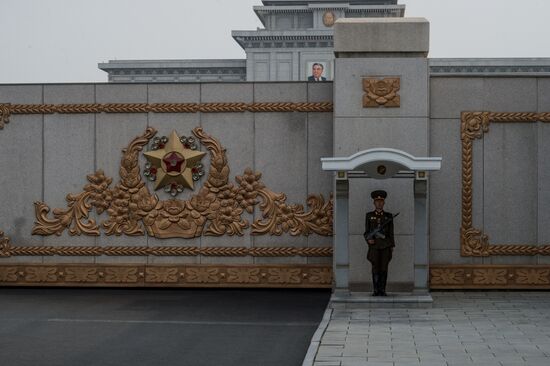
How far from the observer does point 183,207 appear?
18.9 meters

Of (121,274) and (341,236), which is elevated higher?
(341,236)

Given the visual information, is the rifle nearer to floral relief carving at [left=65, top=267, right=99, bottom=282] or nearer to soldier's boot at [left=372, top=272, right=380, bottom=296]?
soldier's boot at [left=372, top=272, right=380, bottom=296]

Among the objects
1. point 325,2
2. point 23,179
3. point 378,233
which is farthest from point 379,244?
point 325,2

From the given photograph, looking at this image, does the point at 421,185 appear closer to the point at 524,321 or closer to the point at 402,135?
the point at 402,135

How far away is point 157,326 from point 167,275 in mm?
4796

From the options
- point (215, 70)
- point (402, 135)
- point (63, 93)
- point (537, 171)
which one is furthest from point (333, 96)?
point (215, 70)

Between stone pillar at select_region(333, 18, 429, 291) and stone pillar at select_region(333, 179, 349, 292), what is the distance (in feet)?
3.28

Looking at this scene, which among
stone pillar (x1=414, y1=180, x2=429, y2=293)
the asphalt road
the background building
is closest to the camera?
the asphalt road

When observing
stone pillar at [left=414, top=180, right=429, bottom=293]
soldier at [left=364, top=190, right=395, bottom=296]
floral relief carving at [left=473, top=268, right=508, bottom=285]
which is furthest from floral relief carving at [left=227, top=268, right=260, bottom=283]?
floral relief carving at [left=473, top=268, right=508, bottom=285]

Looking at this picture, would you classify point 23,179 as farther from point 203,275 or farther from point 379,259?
point 379,259

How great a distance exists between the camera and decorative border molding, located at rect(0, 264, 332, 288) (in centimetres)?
1861

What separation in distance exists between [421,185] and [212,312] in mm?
4171

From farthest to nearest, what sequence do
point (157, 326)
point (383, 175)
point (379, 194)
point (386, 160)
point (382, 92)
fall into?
point (382, 92)
point (383, 175)
point (379, 194)
point (386, 160)
point (157, 326)

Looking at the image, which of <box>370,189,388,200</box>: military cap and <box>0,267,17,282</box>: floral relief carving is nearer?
<box>370,189,388,200</box>: military cap
